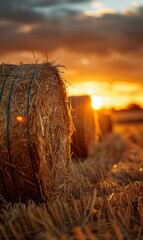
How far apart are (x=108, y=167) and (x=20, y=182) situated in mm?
3900

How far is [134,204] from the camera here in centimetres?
503

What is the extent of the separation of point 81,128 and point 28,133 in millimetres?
5304

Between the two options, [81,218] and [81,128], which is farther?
[81,128]

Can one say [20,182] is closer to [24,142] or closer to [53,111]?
[24,142]

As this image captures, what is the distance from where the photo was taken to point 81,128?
10.4m

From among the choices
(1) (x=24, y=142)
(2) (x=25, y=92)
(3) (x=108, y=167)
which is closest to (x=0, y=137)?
(1) (x=24, y=142)

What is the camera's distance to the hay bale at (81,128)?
1031 cm

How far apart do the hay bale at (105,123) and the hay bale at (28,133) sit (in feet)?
33.6

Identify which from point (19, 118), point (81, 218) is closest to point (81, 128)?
point (19, 118)

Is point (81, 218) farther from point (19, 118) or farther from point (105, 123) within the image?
point (105, 123)

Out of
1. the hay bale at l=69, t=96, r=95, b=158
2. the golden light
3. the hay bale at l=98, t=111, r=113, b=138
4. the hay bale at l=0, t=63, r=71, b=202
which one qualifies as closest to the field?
the hay bale at l=0, t=63, r=71, b=202

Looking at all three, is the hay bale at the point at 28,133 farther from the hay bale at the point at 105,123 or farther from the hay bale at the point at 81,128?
the hay bale at the point at 105,123

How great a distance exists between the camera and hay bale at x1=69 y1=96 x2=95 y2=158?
33.8 feet

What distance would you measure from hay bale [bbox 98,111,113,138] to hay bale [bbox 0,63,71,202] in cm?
1023
